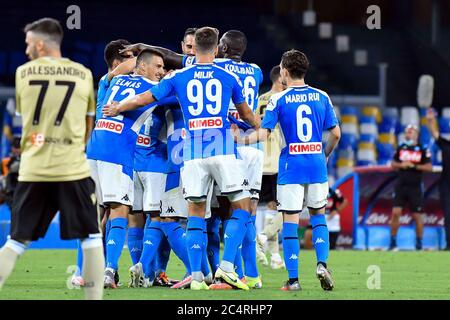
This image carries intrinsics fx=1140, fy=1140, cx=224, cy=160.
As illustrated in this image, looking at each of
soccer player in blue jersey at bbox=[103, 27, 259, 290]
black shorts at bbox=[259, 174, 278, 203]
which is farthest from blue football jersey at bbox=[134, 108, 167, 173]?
black shorts at bbox=[259, 174, 278, 203]

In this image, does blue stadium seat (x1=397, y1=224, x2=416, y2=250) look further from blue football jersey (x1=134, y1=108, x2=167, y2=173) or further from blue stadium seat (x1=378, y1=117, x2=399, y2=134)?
blue football jersey (x1=134, y1=108, x2=167, y2=173)

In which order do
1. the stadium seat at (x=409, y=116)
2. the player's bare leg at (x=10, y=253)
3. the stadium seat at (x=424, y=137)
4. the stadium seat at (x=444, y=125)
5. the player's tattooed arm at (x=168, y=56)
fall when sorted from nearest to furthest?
the player's bare leg at (x=10, y=253)
the player's tattooed arm at (x=168, y=56)
the stadium seat at (x=424, y=137)
the stadium seat at (x=444, y=125)
the stadium seat at (x=409, y=116)

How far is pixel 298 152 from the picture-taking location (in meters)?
10.0

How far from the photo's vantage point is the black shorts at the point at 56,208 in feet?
24.4

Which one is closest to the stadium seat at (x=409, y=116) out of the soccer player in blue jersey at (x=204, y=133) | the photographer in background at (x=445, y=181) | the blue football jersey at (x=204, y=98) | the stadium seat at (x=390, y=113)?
the stadium seat at (x=390, y=113)

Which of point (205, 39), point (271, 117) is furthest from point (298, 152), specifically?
point (205, 39)

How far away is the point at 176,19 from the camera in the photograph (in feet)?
89.6

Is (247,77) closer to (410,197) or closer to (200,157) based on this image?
(200,157)

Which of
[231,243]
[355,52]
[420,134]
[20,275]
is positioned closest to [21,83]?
[231,243]

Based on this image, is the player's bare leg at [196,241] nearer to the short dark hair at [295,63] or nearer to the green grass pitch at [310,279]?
the green grass pitch at [310,279]

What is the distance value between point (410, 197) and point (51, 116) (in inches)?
479

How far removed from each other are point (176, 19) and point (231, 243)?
18130 mm

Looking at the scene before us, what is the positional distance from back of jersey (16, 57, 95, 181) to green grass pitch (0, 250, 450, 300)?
1768 millimetres

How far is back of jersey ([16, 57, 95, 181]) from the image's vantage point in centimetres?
740
